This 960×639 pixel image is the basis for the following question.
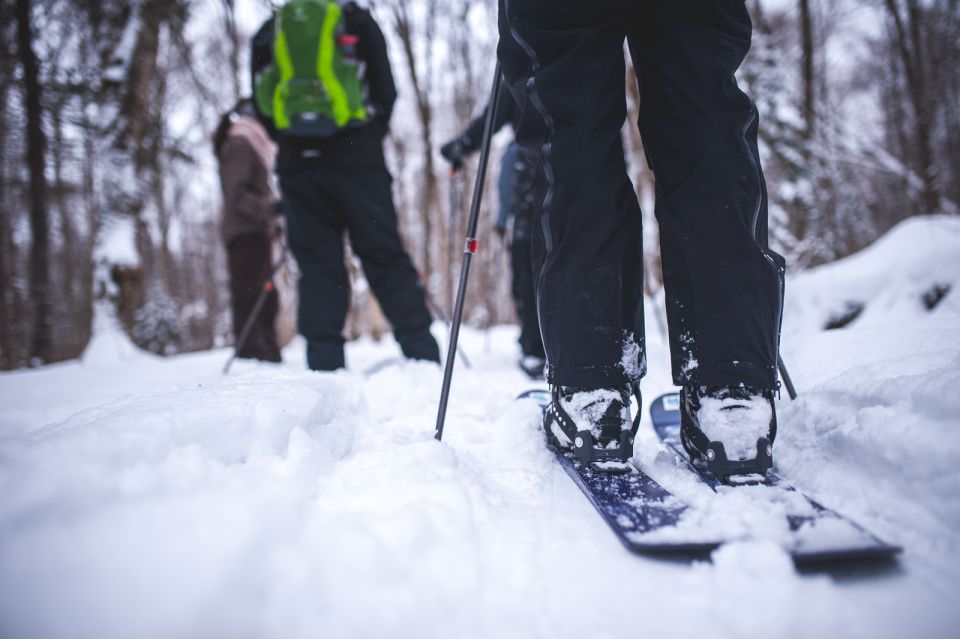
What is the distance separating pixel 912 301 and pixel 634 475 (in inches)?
134

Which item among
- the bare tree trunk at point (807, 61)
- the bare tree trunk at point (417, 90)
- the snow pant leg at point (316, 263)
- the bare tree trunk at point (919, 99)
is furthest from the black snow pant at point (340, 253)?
the bare tree trunk at point (919, 99)

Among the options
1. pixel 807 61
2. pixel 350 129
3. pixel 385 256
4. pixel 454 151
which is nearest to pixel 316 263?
pixel 385 256

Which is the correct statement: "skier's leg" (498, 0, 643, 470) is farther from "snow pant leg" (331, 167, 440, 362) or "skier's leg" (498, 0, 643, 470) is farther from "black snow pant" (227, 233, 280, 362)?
"black snow pant" (227, 233, 280, 362)

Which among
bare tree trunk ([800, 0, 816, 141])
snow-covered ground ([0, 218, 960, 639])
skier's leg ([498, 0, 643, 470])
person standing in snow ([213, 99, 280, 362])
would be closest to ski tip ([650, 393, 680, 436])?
snow-covered ground ([0, 218, 960, 639])

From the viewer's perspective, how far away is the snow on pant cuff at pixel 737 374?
86cm

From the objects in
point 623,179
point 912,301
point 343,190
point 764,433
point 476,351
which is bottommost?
point 476,351

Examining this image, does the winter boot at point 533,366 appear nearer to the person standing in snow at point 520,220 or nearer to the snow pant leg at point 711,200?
the person standing in snow at point 520,220

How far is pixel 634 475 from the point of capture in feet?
3.01

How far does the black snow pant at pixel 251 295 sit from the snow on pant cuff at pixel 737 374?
3125 mm

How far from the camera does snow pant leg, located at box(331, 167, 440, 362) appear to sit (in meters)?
2.16

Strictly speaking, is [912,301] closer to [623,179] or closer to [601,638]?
[623,179]

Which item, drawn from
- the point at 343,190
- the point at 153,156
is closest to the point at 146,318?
the point at 153,156

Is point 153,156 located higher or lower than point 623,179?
higher

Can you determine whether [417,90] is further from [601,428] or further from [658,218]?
[601,428]
